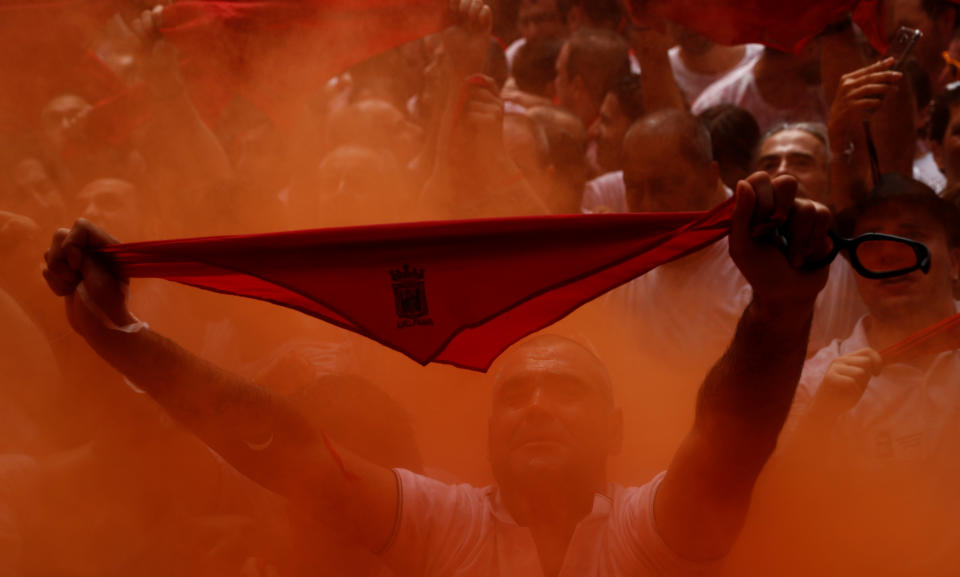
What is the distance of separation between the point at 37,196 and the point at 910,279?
3052 mm

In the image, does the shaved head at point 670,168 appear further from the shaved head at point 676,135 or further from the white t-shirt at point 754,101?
the white t-shirt at point 754,101

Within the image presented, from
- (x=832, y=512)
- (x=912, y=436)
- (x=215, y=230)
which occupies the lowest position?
(x=832, y=512)

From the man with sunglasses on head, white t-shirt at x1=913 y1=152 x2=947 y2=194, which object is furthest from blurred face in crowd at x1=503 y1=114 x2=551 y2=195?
white t-shirt at x1=913 y1=152 x2=947 y2=194

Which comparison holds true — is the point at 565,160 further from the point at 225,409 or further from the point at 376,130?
the point at 225,409

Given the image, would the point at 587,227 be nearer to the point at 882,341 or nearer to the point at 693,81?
the point at 882,341

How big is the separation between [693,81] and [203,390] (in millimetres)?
→ 2887

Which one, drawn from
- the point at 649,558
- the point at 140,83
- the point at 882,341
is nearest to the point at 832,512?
the point at 882,341

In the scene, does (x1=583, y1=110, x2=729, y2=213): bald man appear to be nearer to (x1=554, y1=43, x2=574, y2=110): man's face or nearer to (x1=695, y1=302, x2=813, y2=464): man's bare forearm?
(x1=554, y1=43, x2=574, y2=110): man's face

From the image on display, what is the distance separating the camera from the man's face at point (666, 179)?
3201 mm

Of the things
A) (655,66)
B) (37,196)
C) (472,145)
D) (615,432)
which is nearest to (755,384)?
(615,432)

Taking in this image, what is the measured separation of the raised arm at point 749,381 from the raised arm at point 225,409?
728mm

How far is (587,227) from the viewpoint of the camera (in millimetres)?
2010

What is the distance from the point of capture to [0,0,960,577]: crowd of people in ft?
7.06

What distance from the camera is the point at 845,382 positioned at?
2.42 m
